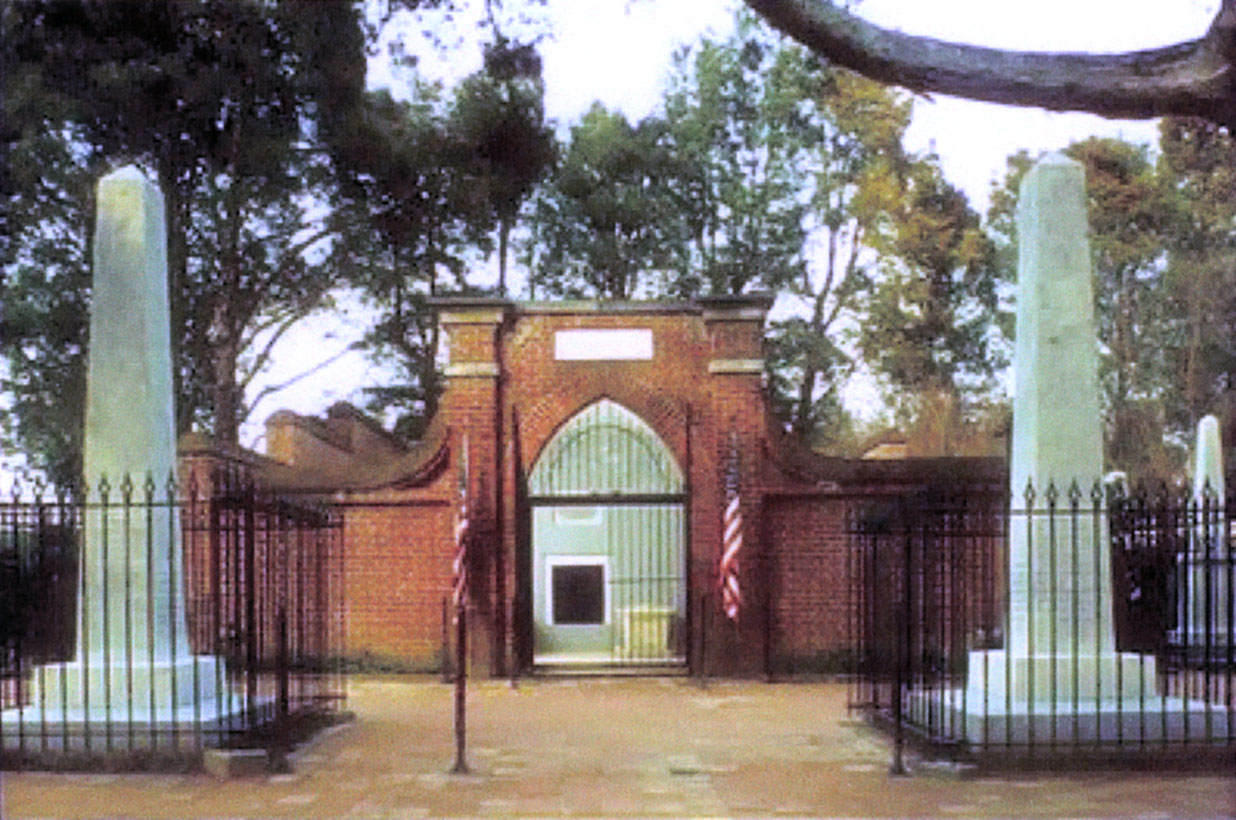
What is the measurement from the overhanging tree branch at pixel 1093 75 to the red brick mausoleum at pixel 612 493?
10489mm

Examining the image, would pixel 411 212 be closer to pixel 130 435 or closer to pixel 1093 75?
pixel 130 435

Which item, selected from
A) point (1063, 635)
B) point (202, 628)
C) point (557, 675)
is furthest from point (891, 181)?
point (1063, 635)

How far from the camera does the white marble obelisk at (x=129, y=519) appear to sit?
9656 mm

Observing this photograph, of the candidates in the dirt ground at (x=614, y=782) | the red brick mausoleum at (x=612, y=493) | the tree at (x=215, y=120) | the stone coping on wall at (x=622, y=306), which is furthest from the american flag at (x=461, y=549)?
the tree at (x=215, y=120)

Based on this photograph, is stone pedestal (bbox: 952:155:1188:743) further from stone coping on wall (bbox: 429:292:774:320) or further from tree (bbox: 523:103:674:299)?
tree (bbox: 523:103:674:299)

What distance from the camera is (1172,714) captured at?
9.40m

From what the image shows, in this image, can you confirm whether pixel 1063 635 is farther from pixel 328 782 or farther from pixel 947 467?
pixel 947 467

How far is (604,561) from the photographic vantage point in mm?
21438

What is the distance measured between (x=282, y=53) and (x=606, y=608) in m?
9.44

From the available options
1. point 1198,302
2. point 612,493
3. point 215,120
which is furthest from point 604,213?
point 612,493

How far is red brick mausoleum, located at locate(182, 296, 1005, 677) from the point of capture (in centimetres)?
1648

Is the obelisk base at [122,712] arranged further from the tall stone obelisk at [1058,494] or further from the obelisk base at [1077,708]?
the tall stone obelisk at [1058,494]

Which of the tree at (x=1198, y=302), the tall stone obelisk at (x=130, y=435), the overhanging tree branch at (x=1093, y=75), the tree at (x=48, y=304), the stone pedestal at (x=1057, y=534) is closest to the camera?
the overhanging tree branch at (x=1093, y=75)

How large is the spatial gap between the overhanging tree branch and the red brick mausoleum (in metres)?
10.5
